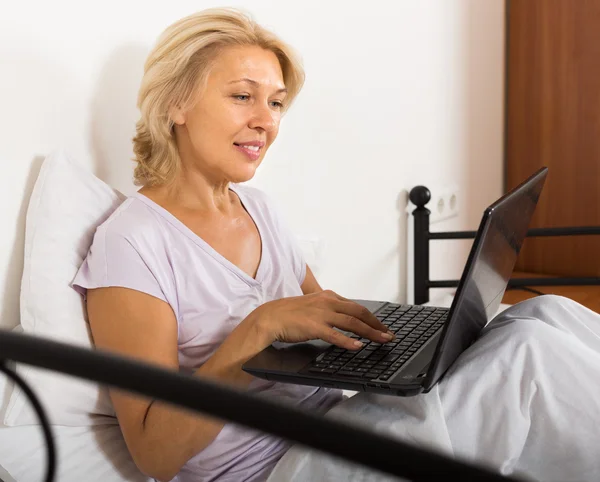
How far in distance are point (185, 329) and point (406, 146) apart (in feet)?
4.16

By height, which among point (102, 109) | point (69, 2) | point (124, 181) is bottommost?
point (124, 181)

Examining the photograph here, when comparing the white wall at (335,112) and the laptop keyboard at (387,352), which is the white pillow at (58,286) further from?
the laptop keyboard at (387,352)

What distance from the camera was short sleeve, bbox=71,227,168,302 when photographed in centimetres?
108

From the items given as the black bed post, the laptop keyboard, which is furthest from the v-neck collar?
the black bed post

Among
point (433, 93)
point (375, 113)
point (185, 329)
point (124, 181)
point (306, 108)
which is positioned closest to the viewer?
point (185, 329)

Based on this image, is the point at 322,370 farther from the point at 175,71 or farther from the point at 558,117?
the point at 558,117

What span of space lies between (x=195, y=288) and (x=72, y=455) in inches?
11.4

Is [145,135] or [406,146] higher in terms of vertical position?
[145,135]

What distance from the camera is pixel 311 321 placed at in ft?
3.47

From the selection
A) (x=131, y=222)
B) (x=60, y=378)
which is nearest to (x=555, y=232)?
(x=131, y=222)

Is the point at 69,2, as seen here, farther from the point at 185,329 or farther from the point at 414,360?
the point at 414,360

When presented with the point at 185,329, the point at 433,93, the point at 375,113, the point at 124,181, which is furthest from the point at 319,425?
the point at 433,93

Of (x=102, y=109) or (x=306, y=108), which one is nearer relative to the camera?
(x=102, y=109)

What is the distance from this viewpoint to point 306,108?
1.90 meters
